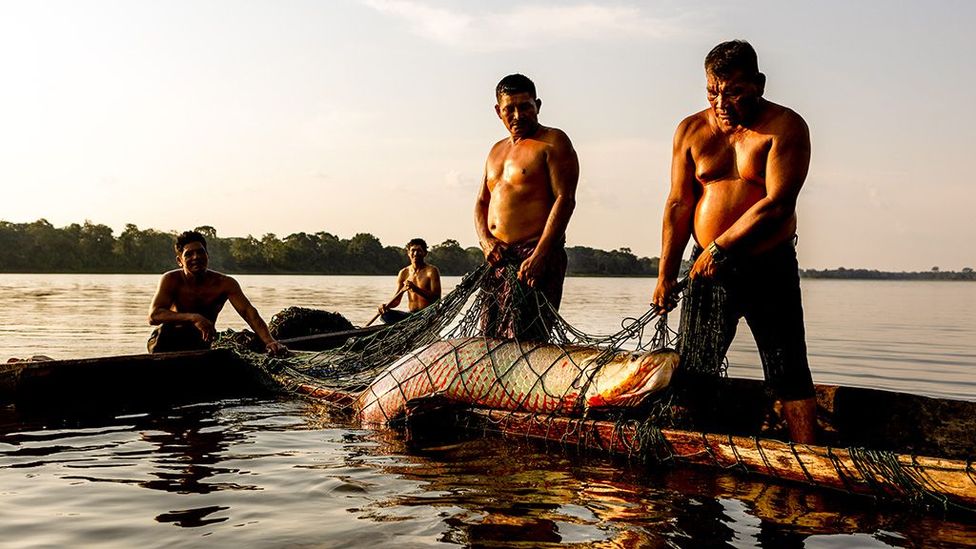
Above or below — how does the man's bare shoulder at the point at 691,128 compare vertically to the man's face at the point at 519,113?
below

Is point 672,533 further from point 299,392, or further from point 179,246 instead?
point 179,246

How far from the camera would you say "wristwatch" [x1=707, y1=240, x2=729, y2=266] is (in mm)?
5095

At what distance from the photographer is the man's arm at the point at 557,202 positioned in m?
6.61

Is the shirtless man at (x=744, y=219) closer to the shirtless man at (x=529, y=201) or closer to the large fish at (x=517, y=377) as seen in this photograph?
the large fish at (x=517, y=377)

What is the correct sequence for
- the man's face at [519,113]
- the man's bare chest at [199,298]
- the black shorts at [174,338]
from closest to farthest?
the man's face at [519,113], the man's bare chest at [199,298], the black shorts at [174,338]

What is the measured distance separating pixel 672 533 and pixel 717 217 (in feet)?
6.52

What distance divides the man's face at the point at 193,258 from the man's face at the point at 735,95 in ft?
16.9

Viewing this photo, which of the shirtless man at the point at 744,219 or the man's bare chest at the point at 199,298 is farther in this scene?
the man's bare chest at the point at 199,298

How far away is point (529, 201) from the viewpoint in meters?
6.85

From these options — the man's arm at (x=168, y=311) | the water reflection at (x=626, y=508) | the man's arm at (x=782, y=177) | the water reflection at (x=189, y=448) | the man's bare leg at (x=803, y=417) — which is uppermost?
the man's arm at (x=782, y=177)

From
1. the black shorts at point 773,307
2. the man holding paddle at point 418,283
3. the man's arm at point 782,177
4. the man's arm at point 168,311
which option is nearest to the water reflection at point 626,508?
the black shorts at point 773,307

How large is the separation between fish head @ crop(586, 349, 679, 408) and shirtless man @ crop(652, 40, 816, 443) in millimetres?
231

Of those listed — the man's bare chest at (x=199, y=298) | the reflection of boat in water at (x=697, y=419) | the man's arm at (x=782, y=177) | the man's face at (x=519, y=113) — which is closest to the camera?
the reflection of boat in water at (x=697, y=419)

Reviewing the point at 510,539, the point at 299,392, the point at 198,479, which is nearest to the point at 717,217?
the point at 510,539
